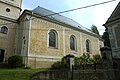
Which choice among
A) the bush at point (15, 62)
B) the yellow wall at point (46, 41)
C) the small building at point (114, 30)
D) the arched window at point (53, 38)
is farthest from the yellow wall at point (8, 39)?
the small building at point (114, 30)

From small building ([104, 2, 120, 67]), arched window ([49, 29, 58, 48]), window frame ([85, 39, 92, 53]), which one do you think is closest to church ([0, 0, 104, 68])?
arched window ([49, 29, 58, 48])

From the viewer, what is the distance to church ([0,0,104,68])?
1645 centimetres

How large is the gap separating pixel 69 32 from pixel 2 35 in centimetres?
1052

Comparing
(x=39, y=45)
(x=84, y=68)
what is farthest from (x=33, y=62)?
(x=84, y=68)

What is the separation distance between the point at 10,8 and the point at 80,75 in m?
16.4

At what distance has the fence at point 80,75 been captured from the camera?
29.4 feet

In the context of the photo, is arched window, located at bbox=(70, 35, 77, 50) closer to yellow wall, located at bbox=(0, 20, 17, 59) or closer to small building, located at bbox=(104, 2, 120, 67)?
small building, located at bbox=(104, 2, 120, 67)

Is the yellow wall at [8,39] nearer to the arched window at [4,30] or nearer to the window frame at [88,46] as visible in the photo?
the arched window at [4,30]

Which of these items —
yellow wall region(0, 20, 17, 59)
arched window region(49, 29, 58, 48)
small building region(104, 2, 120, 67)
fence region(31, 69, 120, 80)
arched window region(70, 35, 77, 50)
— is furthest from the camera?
arched window region(70, 35, 77, 50)

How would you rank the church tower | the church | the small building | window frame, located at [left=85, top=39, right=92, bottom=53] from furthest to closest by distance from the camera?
1. window frame, located at [left=85, top=39, right=92, bottom=53]
2. the church tower
3. the church
4. the small building

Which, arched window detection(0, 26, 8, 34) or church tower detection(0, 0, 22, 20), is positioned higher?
church tower detection(0, 0, 22, 20)

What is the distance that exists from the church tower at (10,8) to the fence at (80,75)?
42.6ft

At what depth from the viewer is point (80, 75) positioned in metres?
9.09

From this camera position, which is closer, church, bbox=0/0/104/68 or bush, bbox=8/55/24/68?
bush, bbox=8/55/24/68
